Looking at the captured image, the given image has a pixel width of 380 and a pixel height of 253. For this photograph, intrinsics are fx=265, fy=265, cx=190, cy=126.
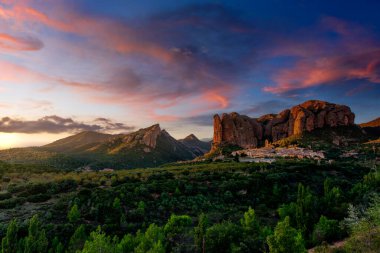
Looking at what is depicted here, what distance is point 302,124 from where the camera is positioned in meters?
198

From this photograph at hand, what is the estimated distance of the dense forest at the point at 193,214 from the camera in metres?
35.1

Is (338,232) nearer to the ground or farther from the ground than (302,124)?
nearer to the ground

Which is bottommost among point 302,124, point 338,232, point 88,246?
point 338,232

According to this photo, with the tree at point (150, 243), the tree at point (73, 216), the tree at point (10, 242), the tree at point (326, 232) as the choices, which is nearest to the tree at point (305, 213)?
the tree at point (326, 232)

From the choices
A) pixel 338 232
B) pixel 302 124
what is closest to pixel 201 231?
pixel 338 232

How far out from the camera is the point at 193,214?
57000 millimetres

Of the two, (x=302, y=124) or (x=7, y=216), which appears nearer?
(x=7, y=216)

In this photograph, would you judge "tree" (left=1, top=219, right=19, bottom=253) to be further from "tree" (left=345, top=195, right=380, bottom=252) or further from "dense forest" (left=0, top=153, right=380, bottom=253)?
"tree" (left=345, top=195, right=380, bottom=252)

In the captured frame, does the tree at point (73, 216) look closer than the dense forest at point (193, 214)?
No

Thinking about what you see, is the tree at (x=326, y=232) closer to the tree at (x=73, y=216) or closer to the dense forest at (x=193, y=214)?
the dense forest at (x=193, y=214)

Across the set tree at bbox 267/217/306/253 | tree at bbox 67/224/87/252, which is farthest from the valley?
tree at bbox 267/217/306/253

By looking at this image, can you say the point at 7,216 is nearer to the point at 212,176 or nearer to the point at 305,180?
the point at 212,176

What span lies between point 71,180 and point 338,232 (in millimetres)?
64980

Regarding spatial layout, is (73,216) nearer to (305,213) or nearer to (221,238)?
(221,238)
